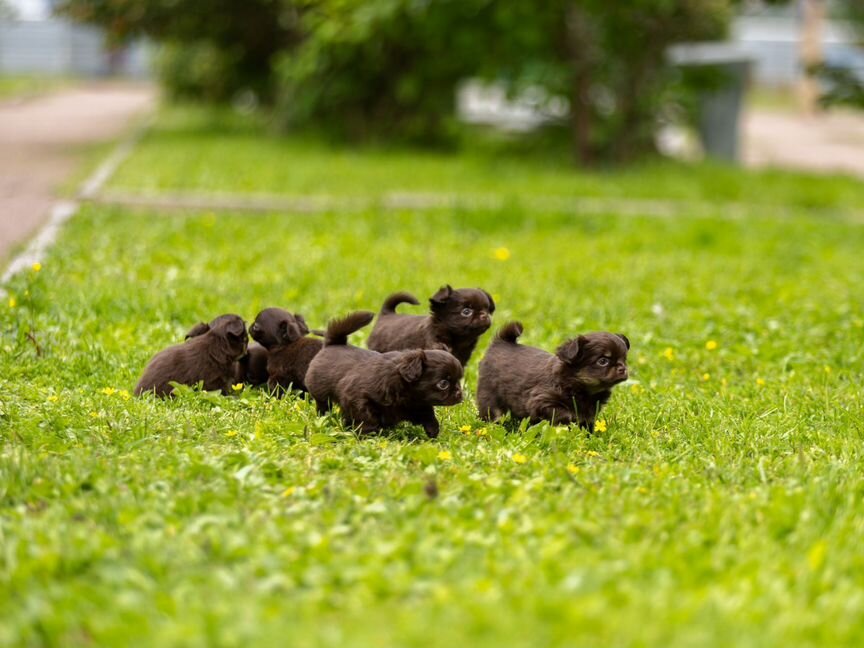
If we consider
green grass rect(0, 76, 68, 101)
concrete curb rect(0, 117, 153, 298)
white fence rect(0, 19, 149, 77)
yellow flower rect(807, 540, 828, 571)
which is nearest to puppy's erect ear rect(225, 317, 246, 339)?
concrete curb rect(0, 117, 153, 298)

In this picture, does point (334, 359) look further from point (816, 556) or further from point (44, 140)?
point (44, 140)

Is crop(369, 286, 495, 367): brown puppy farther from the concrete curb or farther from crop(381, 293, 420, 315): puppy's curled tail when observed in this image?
the concrete curb

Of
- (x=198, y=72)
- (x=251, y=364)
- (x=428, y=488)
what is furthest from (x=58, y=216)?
(x=198, y=72)

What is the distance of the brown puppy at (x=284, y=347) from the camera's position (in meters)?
6.98

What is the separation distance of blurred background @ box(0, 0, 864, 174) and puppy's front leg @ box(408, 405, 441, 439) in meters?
12.5

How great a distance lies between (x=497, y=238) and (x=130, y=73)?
62497 mm

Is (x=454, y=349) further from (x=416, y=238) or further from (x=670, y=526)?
(x=416, y=238)

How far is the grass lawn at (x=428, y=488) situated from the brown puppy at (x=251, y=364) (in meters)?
0.44

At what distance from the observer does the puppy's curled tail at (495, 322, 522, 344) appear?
6.80 meters

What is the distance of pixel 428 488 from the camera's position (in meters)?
5.08

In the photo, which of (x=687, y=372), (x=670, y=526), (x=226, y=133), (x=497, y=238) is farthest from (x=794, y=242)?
(x=226, y=133)

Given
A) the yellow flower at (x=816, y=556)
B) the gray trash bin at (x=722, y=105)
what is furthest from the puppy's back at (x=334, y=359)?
the gray trash bin at (x=722, y=105)

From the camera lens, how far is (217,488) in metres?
5.02

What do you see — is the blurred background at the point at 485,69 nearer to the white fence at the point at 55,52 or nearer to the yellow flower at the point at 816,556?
the yellow flower at the point at 816,556
